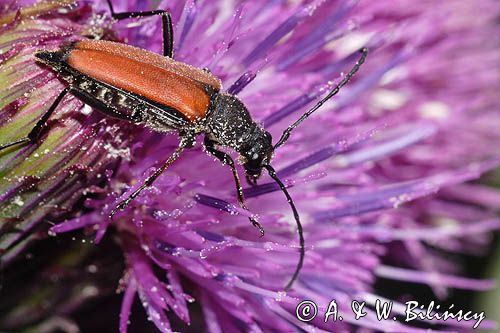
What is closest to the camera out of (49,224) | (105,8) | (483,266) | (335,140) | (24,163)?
(24,163)

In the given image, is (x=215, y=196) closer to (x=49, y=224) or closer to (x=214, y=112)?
(x=214, y=112)

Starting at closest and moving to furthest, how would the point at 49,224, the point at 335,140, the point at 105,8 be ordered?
1. the point at 49,224
2. the point at 105,8
3. the point at 335,140

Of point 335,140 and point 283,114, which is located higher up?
point 335,140

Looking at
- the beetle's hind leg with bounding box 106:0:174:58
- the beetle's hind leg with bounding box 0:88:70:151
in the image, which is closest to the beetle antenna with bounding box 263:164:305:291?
the beetle's hind leg with bounding box 106:0:174:58

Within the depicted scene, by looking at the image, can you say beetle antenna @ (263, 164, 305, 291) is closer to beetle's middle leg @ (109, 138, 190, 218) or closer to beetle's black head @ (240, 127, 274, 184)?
beetle's black head @ (240, 127, 274, 184)

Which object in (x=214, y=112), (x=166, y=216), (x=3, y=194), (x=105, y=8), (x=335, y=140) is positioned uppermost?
(x=335, y=140)

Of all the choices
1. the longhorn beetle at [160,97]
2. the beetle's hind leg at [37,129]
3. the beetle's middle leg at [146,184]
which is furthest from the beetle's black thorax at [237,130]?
the beetle's hind leg at [37,129]

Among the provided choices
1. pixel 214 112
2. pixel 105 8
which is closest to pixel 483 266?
pixel 214 112

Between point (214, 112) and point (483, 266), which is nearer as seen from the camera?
point (214, 112)
